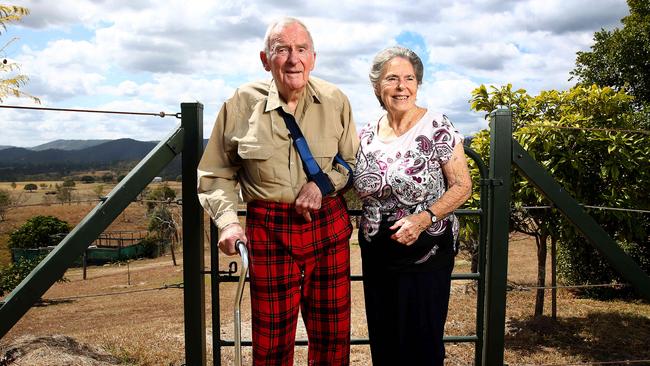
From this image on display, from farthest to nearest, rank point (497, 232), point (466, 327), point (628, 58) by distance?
1. point (628, 58)
2. point (466, 327)
3. point (497, 232)

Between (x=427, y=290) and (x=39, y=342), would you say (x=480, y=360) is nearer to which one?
(x=427, y=290)

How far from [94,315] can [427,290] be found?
54.7 ft

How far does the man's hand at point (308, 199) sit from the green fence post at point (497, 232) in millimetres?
995

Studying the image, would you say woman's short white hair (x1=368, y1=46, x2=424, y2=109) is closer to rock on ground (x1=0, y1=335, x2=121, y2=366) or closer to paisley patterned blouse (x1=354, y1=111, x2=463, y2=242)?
paisley patterned blouse (x1=354, y1=111, x2=463, y2=242)

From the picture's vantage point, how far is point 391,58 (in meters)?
2.01

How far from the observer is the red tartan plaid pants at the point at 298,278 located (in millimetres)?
1970

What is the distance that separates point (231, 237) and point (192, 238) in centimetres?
59

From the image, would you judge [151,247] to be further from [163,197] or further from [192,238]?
[192,238]

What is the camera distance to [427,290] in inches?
79.7

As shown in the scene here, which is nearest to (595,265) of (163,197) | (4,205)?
(163,197)

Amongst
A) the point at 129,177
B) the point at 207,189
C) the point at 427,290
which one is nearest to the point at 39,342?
the point at 129,177

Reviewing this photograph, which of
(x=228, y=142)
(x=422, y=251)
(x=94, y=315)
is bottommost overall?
(x=94, y=315)

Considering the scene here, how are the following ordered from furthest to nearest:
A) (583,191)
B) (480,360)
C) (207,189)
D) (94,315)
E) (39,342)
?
(94,315), (583,191), (39,342), (480,360), (207,189)

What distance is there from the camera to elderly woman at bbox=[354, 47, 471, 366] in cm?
197
